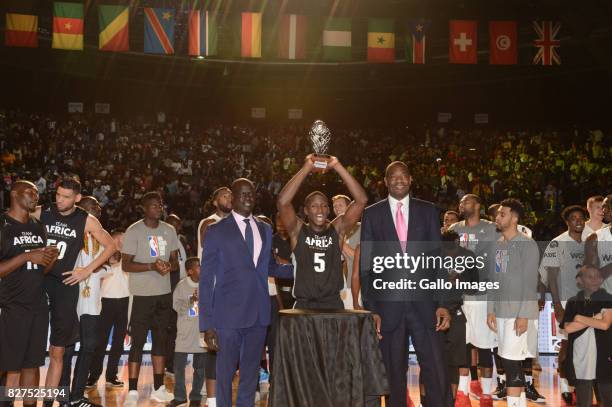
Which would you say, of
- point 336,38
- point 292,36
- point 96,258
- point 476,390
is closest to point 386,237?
point 96,258

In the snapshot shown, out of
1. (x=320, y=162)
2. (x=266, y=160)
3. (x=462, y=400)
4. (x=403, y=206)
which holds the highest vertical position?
(x=266, y=160)

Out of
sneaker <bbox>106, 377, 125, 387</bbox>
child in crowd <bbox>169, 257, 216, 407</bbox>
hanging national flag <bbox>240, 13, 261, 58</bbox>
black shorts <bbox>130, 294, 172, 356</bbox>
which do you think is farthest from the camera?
hanging national flag <bbox>240, 13, 261, 58</bbox>

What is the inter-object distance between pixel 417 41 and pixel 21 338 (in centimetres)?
1706

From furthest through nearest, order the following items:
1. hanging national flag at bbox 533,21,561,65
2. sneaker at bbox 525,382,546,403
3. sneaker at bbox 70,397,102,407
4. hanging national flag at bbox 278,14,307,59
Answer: hanging national flag at bbox 533,21,561,65 < hanging national flag at bbox 278,14,307,59 < sneaker at bbox 525,382,546,403 < sneaker at bbox 70,397,102,407

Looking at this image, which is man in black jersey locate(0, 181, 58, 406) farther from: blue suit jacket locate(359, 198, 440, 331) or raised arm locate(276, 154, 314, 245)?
blue suit jacket locate(359, 198, 440, 331)

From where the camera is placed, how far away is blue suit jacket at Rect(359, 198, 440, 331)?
660cm

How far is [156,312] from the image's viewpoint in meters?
9.02

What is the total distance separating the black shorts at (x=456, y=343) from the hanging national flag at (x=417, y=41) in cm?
1516

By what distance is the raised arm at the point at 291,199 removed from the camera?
6.55 meters

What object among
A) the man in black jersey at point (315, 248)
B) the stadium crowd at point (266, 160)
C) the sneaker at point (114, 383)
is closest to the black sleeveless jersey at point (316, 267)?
the man in black jersey at point (315, 248)

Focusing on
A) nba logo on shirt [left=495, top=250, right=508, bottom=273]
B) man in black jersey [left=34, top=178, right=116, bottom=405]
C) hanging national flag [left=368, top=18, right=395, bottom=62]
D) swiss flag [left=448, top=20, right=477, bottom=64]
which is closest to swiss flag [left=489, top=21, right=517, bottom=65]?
swiss flag [left=448, top=20, right=477, bottom=64]

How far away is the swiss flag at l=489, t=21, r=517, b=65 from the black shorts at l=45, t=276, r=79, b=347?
55.1 ft

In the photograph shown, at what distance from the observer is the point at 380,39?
2197cm

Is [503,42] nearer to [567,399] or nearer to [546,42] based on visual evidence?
[546,42]
